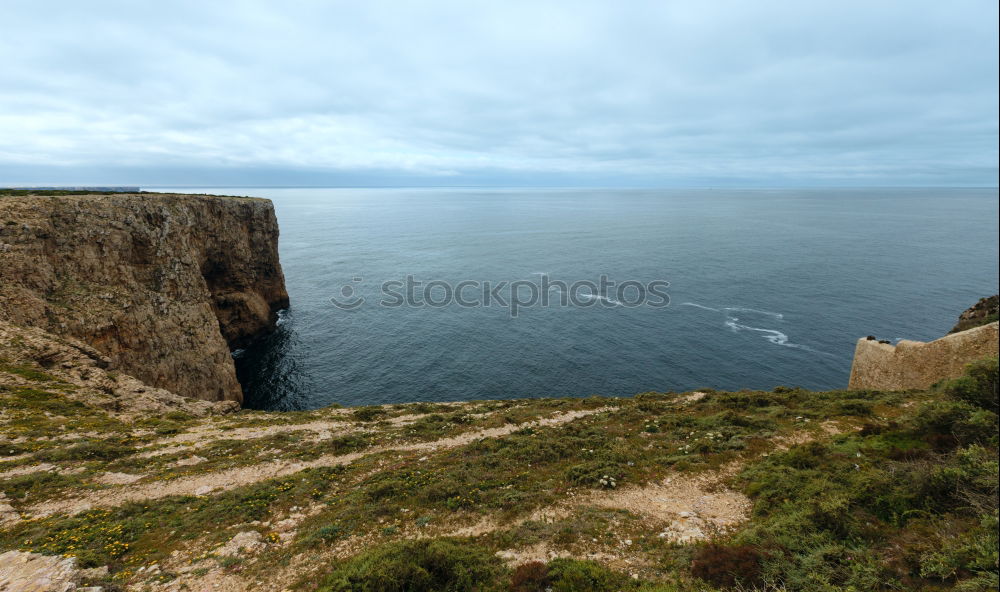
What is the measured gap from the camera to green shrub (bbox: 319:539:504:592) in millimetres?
11500

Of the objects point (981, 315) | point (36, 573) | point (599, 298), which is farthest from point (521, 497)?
point (599, 298)

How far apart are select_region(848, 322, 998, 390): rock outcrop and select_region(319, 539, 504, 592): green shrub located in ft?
116

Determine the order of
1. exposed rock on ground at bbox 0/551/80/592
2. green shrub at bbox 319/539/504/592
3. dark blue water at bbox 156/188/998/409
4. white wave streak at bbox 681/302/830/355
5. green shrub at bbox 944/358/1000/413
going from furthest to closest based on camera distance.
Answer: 1. white wave streak at bbox 681/302/830/355
2. dark blue water at bbox 156/188/998/409
3. green shrub at bbox 944/358/1000/413
4. exposed rock on ground at bbox 0/551/80/592
5. green shrub at bbox 319/539/504/592

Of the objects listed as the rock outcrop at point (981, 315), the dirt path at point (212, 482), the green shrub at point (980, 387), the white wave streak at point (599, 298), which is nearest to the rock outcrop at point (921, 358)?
the rock outcrop at point (981, 315)

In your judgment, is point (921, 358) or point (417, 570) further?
point (921, 358)

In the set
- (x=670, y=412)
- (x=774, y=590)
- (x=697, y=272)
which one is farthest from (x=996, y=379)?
(x=697, y=272)

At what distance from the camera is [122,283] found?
37.3 metres

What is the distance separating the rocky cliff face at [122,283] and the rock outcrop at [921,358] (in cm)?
6308

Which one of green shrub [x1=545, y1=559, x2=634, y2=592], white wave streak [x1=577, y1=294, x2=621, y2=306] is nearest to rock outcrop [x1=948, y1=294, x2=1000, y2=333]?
white wave streak [x1=577, y1=294, x2=621, y2=306]

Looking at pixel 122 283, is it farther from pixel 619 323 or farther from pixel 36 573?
pixel 619 323

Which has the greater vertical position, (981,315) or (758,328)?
(981,315)

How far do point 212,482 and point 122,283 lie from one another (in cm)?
2904

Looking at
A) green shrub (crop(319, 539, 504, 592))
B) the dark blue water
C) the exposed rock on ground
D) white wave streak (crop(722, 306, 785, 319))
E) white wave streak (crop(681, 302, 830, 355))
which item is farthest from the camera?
white wave streak (crop(722, 306, 785, 319))

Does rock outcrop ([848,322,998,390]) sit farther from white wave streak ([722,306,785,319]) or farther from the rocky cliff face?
the rocky cliff face
